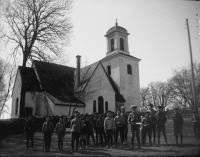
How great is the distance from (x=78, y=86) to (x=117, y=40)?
49.7ft

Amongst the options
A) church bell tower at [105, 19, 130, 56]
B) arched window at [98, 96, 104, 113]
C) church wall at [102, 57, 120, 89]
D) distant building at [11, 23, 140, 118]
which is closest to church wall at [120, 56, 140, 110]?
distant building at [11, 23, 140, 118]

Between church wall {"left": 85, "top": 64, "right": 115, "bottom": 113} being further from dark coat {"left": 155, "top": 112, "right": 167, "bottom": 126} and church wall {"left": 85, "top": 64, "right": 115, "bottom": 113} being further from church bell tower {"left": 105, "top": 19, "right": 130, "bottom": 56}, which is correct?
dark coat {"left": 155, "top": 112, "right": 167, "bottom": 126}

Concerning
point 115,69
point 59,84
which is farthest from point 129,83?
point 59,84

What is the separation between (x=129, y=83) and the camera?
37688 millimetres

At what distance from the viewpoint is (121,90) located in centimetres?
3606

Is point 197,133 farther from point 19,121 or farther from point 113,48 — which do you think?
point 113,48

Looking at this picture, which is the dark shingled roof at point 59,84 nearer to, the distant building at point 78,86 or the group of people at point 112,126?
the distant building at point 78,86

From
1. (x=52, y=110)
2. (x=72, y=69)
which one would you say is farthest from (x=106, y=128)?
(x=72, y=69)

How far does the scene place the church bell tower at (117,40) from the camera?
126 ft

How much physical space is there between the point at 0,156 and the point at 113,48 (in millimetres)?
32879

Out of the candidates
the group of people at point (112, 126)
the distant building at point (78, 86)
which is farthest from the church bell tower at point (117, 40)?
the group of people at point (112, 126)

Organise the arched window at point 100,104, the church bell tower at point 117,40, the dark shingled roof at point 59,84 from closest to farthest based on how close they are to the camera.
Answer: the dark shingled roof at point 59,84
the arched window at point 100,104
the church bell tower at point 117,40

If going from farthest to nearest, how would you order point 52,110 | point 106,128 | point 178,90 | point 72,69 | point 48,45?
point 178,90 < point 72,69 < point 52,110 < point 48,45 < point 106,128

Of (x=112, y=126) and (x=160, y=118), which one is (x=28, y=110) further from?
(x=160, y=118)
